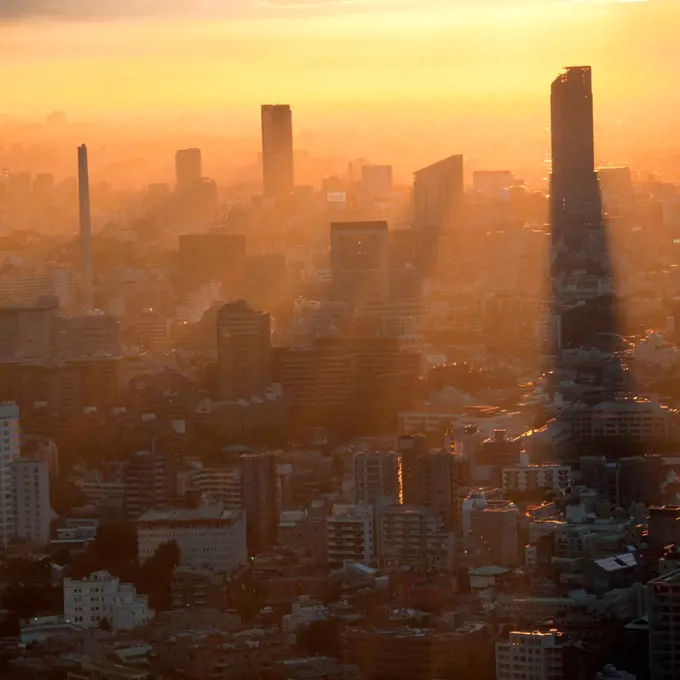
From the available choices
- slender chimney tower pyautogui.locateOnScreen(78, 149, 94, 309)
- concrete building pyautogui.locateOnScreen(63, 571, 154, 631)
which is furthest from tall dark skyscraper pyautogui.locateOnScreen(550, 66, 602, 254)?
concrete building pyautogui.locateOnScreen(63, 571, 154, 631)

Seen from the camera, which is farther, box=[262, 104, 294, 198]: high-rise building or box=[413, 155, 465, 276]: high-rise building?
box=[413, 155, 465, 276]: high-rise building

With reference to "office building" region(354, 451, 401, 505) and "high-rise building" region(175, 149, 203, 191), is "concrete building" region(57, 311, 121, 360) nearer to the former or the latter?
"office building" region(354, 451, 401, 505)

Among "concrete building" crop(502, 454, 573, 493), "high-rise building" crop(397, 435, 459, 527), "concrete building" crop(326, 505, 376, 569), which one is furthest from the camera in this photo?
"concrete building" crop(502, 454, 573, 493)

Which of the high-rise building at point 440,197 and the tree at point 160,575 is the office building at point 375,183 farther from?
the tree at point 160,575

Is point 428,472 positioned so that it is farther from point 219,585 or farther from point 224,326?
point 224,326

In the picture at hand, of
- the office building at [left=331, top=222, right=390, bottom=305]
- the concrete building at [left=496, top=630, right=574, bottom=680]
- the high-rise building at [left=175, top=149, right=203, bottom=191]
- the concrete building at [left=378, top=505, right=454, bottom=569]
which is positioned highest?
the high-rise building at [left=175, top=149, right=203, bottom=191]

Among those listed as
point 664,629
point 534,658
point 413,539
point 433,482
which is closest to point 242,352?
point 433,482

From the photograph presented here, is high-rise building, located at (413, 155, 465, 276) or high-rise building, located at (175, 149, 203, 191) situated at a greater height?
high-rise building, located at (175, 149, 203, 191)

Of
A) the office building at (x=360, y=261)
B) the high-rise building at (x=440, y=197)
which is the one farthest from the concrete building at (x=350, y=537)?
the high-rise building at (x=440, y=197)
